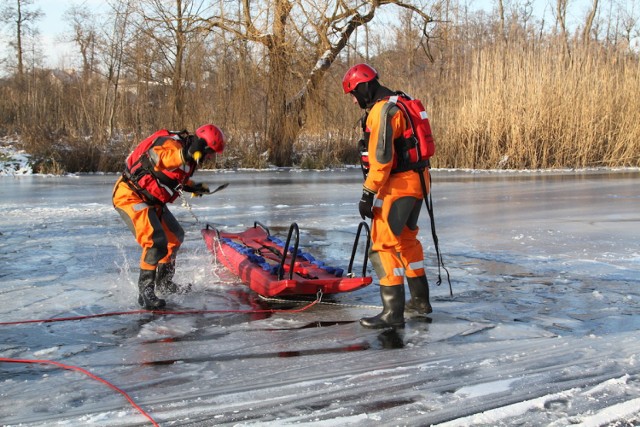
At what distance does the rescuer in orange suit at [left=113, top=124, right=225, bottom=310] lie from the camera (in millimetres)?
4793

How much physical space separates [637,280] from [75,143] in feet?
62.1

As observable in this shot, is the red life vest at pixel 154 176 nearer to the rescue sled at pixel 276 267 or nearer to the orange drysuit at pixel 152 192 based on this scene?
the orange drysuit at pixel 152 192

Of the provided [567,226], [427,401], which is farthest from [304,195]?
[427,401]

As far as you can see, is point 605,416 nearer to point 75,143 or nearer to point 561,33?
point 561,33

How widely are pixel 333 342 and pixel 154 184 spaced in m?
1.87

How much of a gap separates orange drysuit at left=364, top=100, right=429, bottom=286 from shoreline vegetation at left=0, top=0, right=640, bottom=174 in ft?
48.4

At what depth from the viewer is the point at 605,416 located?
2822mm

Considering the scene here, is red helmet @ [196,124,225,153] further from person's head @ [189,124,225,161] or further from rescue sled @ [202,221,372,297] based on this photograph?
rescue sled @ [202,221,372,297]

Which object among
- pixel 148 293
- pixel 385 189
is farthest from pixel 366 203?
pixel 148 293

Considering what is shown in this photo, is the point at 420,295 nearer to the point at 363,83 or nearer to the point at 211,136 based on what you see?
the point at 363,83

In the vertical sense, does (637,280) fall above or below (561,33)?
below

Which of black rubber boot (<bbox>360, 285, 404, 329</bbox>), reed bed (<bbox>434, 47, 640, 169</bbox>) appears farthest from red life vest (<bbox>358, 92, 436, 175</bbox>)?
reed bed (<bbox>434, 47, 640, 169</bbox>)

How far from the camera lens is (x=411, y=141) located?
4191mm

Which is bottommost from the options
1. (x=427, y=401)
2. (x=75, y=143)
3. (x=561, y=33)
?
(x=427, y=401)
